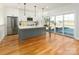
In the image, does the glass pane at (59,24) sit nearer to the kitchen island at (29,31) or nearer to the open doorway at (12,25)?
the kitchen island at (29,31)

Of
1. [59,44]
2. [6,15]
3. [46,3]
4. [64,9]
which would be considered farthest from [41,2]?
[59,44]

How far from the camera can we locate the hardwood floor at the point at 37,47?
2.77 m

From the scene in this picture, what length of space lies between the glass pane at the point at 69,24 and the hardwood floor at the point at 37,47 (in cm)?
15

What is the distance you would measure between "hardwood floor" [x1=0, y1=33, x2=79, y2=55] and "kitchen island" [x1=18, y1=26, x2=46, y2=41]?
0.13 metres

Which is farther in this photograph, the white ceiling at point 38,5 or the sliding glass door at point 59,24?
the sliding glass door at point 59,24

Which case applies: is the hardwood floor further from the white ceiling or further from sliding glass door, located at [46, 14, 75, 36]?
the white ceiling

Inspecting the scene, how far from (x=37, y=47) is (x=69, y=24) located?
94cm

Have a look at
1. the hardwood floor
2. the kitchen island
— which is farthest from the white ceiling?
the hardwood floor

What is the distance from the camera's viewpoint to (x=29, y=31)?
3002mm

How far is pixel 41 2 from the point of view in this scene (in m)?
2.76

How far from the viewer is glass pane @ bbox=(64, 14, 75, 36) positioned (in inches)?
111

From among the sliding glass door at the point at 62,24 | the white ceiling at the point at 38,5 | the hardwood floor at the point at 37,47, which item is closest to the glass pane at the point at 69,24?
the sliding glass door at the point at 62,24

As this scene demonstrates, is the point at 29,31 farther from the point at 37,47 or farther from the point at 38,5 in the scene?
the point at 38,5
